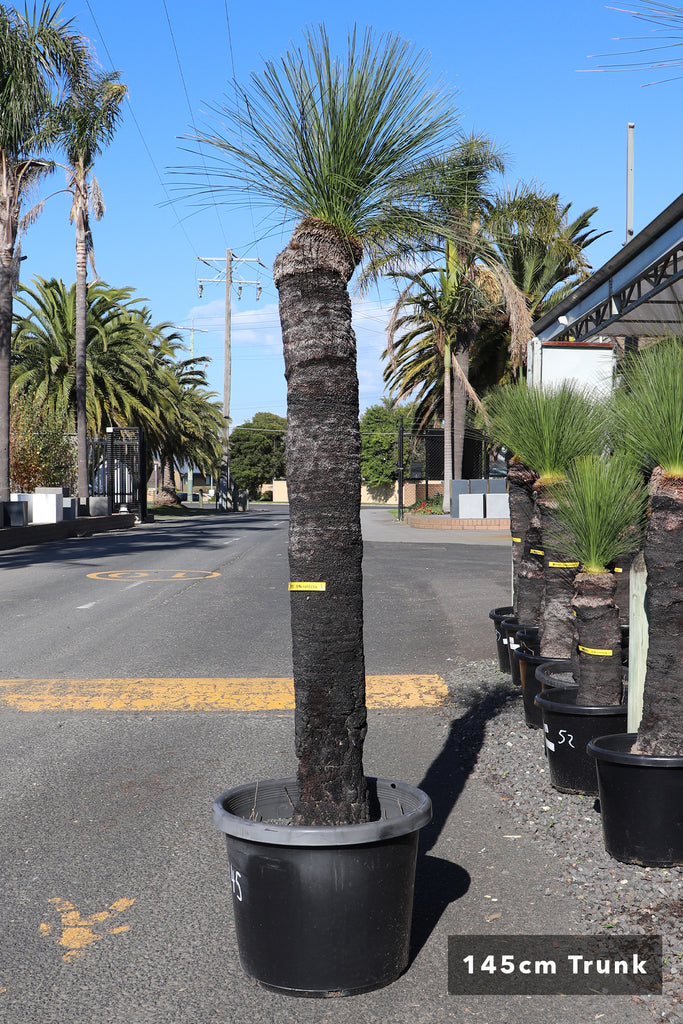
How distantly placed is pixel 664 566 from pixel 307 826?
6.31 ft

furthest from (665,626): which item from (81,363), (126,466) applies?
(126,466)

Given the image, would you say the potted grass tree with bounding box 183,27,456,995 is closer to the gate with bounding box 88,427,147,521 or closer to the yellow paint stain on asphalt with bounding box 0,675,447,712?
the yellow paint stain on asphalt with bounding box 0,675,447,712

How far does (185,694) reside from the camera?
7754mm

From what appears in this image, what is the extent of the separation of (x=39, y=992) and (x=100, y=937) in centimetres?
42

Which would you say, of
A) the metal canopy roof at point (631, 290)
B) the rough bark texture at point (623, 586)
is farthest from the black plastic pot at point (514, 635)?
the metal canopy roof at point (631, 290)

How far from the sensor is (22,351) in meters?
41.1

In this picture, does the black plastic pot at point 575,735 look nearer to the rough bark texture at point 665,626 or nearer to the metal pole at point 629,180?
the rough bark texture at point 665,626

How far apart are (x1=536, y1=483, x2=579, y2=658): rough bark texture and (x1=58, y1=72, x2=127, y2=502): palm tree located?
26676mm

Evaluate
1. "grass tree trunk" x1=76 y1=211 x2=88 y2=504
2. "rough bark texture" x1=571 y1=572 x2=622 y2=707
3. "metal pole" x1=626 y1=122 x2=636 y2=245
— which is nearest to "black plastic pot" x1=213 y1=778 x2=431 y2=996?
"rough bark texture" x1=571 y1=572 x2=622 y2=707

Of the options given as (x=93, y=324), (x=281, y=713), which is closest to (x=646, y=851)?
(x=281, y=713)

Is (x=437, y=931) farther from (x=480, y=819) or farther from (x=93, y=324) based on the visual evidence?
(x=93, y=324)

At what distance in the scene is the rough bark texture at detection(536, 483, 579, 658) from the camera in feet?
20.2

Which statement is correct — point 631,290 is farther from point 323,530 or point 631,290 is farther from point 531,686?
point 323,530

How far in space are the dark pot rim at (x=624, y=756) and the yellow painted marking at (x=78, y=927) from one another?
6.56ft
